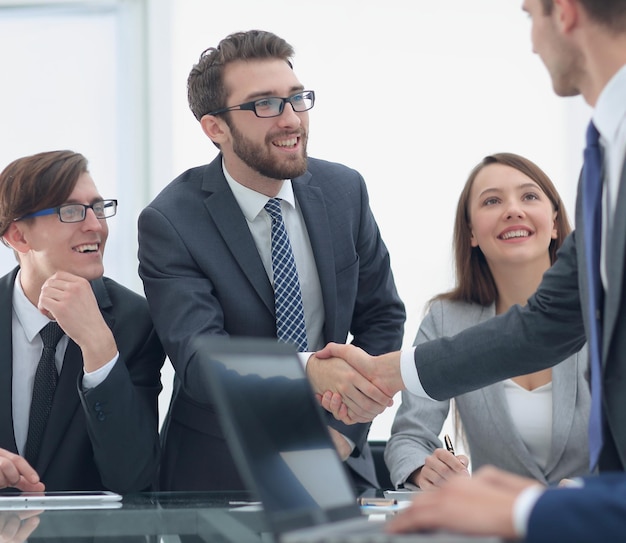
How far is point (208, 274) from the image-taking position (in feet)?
8.39

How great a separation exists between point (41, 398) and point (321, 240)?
92 centimetres

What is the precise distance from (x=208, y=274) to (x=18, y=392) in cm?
65

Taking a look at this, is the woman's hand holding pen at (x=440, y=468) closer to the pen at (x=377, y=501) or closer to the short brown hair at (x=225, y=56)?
the pen at (x=377, y=501)

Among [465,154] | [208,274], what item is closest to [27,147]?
[465,154]

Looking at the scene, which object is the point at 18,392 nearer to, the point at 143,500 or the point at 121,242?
the point at 143,500

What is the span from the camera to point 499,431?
8.79ft

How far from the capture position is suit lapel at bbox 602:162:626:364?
1.34 metres

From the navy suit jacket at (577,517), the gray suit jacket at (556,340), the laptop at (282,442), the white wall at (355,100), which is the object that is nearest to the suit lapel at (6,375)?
the gray suit jacket at (556,340)

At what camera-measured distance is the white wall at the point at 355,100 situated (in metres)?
4.81

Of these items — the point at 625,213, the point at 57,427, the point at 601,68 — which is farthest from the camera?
the point at 57,427

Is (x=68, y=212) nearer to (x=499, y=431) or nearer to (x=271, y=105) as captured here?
(x=271, y=105)

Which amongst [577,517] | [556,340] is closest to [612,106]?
[556,340]

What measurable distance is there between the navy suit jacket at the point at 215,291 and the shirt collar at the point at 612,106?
127 centimetres

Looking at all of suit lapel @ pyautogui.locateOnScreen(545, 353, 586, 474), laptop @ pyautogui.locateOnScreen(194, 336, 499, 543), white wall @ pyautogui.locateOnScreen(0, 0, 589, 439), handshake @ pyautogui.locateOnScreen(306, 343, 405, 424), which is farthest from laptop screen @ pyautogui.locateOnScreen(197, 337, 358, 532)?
white wall @ pyautogui.locateOnScreen(0, 0, 589, 439)
